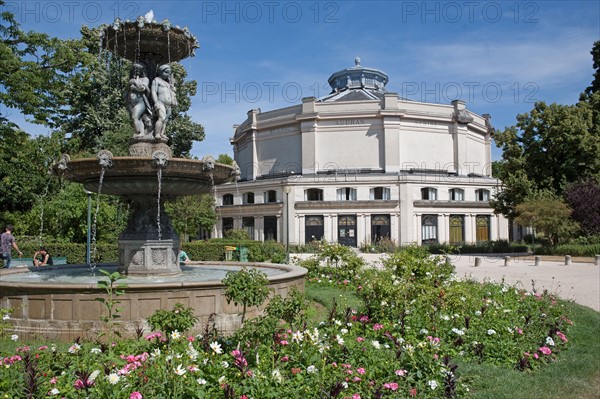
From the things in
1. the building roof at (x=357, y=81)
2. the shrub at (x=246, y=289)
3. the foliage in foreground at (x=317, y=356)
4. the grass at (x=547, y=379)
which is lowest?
the grass at (x=547, y=379)

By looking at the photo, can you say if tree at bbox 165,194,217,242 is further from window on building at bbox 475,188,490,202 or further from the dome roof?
the dome roof

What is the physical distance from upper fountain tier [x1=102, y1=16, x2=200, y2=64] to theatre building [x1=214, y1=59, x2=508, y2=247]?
105ft

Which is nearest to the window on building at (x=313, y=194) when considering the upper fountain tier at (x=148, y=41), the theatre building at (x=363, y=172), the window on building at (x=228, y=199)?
the theatre building at (x=363, y=172)

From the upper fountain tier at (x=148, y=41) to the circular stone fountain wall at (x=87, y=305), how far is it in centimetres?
524

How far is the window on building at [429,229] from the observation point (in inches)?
1804

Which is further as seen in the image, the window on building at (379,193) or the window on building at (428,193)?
the window on building at (428,193)

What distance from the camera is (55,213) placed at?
23.5m

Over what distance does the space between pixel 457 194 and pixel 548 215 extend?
56.2 ft

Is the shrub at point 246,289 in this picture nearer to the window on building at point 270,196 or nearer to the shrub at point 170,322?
the shrub at point 170,322

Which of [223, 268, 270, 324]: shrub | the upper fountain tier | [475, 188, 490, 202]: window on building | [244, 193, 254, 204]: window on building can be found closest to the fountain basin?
the upper fountain tier

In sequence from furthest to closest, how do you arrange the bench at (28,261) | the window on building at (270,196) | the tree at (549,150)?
the window on building at (270,196) < the tree at (549,150) < the bench at (28,261)

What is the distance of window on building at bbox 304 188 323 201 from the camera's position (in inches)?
1841

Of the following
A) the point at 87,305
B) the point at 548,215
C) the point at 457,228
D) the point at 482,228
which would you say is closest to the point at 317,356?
the point at 87,305

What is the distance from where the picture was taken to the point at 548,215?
31016 mm
